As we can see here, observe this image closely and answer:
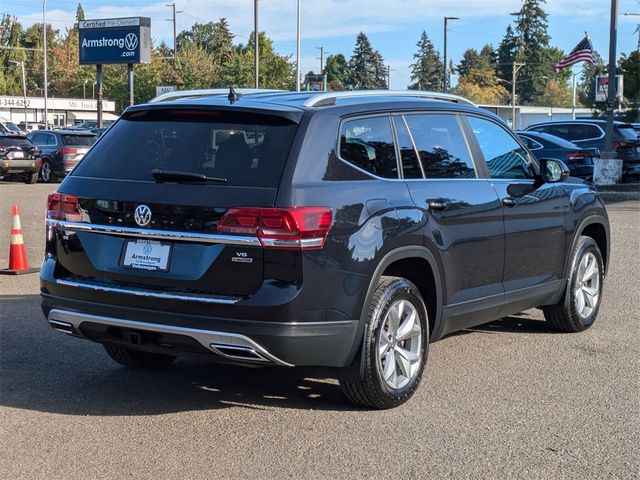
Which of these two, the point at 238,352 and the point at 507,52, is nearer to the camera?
the point at 238,352

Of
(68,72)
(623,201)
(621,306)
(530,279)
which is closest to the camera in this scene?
(530,279)

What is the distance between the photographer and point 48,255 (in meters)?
5.45

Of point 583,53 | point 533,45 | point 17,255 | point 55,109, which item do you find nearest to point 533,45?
point 533,45

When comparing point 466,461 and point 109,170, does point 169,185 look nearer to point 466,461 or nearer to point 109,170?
point 109,170

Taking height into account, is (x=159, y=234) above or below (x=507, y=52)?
→ below

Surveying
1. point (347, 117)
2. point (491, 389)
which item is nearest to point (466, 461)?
point (491, 389)

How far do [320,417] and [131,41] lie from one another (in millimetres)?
30517

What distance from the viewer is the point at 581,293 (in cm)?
741

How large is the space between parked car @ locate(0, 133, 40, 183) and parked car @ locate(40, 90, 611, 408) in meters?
22.3

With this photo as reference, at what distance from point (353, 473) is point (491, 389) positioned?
1735 millimetres

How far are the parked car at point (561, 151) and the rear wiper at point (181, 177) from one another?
1585cm

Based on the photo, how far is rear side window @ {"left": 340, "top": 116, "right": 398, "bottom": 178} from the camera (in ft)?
16.9

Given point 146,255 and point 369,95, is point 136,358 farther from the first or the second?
point 369,95

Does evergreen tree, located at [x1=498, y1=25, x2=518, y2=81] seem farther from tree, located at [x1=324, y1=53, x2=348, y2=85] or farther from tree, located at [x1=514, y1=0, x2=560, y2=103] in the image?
tree, located at [x1=324, y1=53, x2=348, y2=85]
